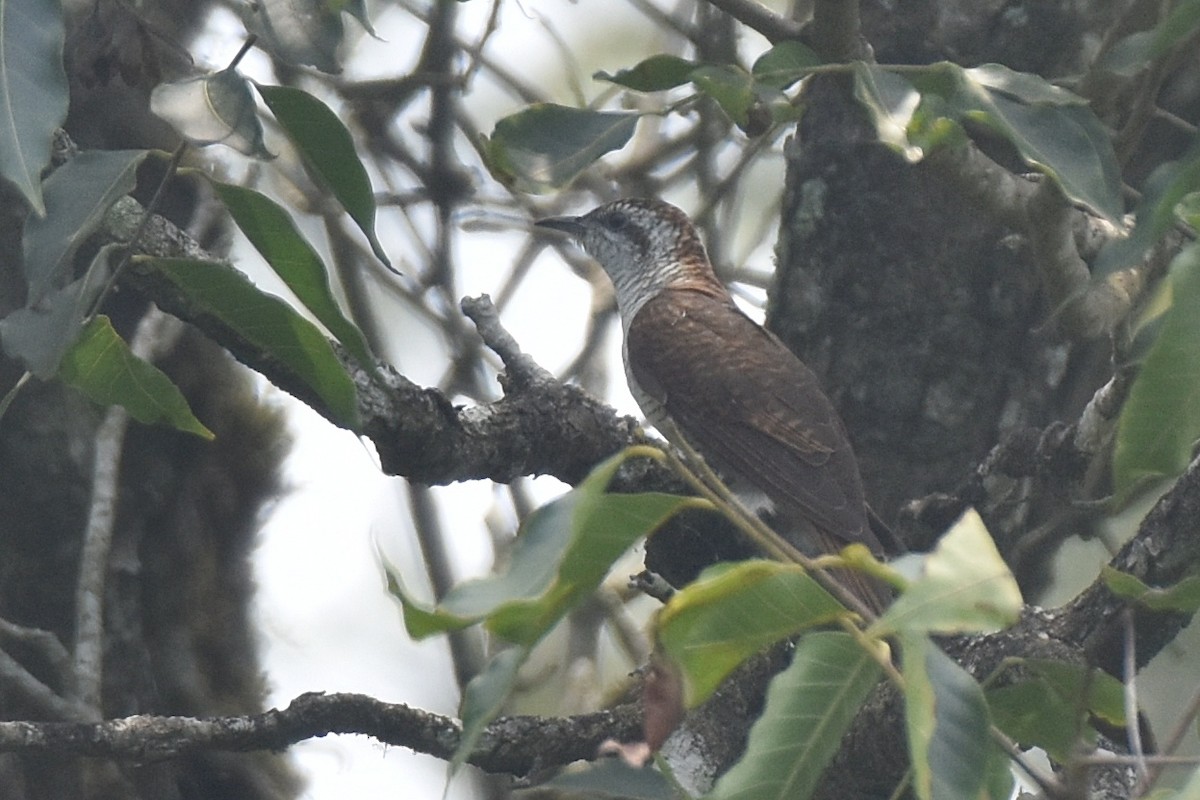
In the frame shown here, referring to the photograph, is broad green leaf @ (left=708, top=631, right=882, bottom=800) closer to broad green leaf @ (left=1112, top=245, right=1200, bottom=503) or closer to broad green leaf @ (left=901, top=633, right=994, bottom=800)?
broad green leaf @ (left=901, top=633, right=994, bottom=800)

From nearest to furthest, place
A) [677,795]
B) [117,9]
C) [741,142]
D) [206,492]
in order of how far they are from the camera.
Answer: [677,795]
[117,9]
[206,492]
[741,142]

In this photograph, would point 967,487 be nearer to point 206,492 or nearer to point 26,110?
point 206,492

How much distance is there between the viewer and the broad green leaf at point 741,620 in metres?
1.21

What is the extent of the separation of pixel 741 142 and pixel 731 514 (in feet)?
12.4

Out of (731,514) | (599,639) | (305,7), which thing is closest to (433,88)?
(599,639)

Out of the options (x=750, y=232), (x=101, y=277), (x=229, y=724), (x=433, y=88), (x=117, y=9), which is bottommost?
(x=229, y=724)

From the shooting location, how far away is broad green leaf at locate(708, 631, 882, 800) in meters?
1.31

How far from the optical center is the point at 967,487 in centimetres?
320

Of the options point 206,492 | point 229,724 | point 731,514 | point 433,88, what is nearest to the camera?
point 731,514

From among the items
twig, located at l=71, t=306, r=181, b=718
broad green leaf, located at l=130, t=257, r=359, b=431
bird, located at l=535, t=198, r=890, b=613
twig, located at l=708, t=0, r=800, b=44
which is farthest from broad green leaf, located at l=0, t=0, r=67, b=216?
bird, located at l=535, t=198, r=890, b=613

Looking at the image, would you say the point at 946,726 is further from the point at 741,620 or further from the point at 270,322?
the point at 270,322

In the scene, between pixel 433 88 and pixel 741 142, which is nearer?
pixel 433 88

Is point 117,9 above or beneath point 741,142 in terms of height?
beneath

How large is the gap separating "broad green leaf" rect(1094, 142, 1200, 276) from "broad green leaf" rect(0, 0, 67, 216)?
114 centimetres
